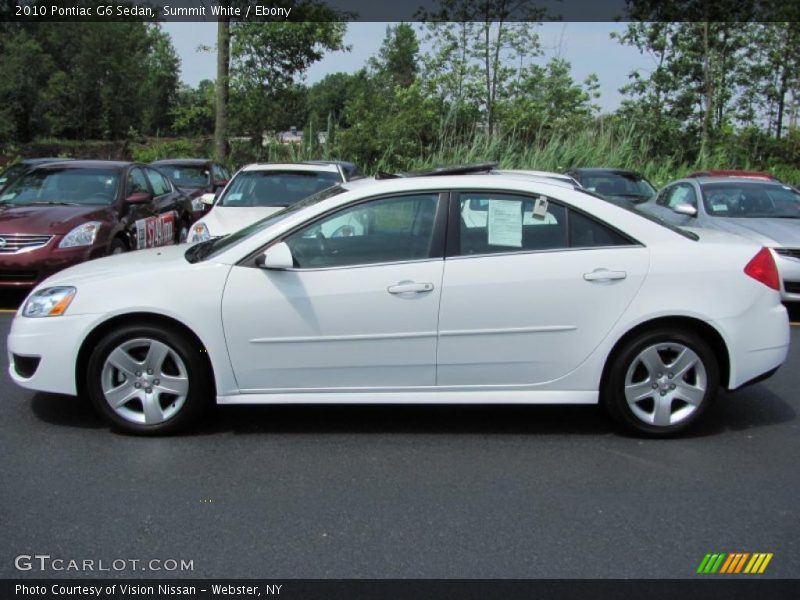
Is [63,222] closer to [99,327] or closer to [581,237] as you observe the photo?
[99,327]

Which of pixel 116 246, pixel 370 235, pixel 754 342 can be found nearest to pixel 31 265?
pixel 116 246

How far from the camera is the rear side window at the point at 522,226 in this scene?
4750 millimetres

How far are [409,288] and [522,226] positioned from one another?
2.59 ft

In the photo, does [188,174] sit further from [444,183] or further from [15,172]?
[444,183]

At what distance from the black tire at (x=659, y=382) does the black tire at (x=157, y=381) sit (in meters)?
2.38

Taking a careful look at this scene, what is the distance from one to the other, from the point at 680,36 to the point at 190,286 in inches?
848

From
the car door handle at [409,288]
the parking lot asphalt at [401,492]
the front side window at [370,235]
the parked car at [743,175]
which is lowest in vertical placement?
the parking lot asphalt at [401,492]

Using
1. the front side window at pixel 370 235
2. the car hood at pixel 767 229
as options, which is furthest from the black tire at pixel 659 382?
the car hood at pixel 767 229

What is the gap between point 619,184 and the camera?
15.6 metres

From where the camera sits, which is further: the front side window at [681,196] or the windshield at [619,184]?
Answer: the windshield at [619,184]

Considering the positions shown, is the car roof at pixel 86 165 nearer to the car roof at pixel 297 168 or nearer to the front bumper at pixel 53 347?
the car roof at pixel 297 168

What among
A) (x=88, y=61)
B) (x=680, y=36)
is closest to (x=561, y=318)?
(x=680, y=36)

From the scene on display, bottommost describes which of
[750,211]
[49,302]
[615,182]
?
[49,302]

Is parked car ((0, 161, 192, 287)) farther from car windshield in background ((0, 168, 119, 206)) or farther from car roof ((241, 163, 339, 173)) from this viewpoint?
car roof ((241, 163, 339, 173))
